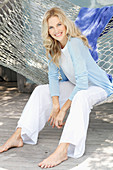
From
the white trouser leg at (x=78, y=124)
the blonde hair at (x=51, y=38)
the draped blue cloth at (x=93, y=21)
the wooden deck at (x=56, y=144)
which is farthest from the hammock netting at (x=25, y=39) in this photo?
the white trouser leg at (x=78, y=124)

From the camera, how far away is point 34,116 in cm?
173

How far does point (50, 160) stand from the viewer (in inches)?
57.8

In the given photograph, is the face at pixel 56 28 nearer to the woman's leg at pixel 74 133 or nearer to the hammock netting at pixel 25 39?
the woman's leg at pixel 74 133

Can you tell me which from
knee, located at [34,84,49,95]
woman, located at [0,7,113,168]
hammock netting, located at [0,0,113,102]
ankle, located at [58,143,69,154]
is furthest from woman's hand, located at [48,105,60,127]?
hammock netting, located at [0,0,113,102]

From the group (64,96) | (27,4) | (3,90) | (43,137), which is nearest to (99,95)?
(64,96)

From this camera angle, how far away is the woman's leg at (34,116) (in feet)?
5.60

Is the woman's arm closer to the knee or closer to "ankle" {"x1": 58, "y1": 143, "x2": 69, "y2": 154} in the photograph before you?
the knee

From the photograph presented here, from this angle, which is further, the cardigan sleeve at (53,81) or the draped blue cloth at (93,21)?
the draped blue cloth at (93,21)

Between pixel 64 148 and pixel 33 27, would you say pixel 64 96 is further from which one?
pixel 33 27

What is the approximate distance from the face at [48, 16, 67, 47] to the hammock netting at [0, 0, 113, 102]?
70 centimetres

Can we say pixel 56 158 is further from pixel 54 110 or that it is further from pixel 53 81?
pixel 53 81

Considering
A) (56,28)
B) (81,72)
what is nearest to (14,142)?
(81,72)

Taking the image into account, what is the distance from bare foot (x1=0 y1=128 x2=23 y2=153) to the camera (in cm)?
168

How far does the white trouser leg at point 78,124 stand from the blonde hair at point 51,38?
322 millimetres
